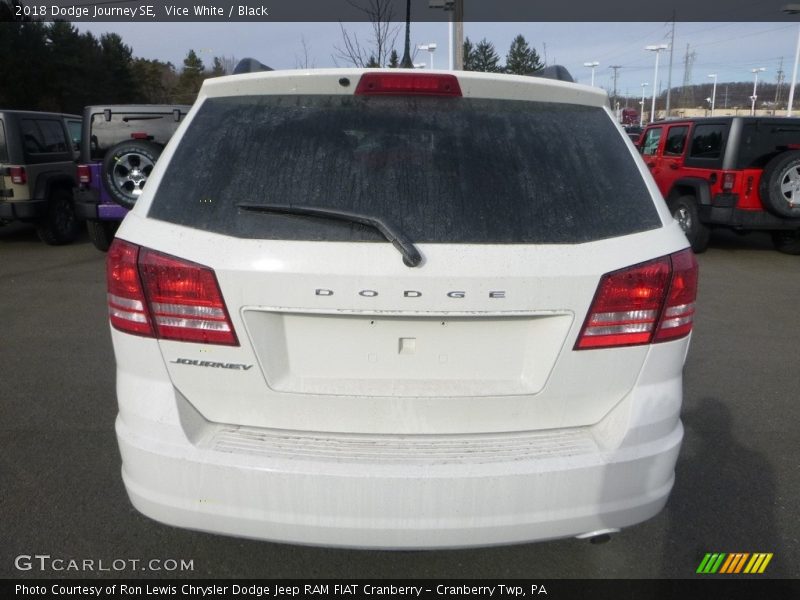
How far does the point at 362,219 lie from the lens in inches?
76.0

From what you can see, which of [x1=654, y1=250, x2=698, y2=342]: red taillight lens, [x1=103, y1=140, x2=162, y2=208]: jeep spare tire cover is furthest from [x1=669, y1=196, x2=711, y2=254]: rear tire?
[x1=654, y1=250, x2=698, y2=342]: red taillight lens

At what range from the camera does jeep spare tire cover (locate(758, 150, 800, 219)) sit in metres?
8.52

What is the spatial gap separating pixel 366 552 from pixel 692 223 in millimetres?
8713

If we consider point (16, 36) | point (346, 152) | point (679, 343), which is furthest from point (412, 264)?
point (16, 36)

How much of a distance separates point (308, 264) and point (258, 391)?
17.1 inches

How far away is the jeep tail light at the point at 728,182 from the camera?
9008mm

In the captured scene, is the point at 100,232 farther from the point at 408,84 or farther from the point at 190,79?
the point at 190,79

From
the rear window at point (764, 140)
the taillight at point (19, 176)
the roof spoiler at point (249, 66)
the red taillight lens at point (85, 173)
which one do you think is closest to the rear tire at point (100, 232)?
the red taillight lens at point (85, 173)

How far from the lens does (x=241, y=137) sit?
2.13 metres

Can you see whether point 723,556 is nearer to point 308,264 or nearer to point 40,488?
point 308,264

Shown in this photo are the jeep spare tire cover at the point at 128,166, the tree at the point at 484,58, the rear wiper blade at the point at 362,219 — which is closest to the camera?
the rear wiper blade at the point at 362,219

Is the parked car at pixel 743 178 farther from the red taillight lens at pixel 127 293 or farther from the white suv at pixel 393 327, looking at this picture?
the red taillight lens at pixel 127 293

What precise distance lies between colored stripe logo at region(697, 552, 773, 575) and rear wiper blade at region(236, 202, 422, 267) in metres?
1.83

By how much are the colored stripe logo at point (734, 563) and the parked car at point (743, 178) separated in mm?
7324
